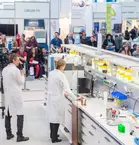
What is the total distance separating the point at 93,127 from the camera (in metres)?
4.95

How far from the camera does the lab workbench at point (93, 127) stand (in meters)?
4.18

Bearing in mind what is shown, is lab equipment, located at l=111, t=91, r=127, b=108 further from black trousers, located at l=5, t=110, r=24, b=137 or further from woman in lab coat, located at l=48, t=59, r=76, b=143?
black trousers, located at l=5, t=110, r=24, b=137

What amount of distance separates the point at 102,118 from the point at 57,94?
4.11 ft

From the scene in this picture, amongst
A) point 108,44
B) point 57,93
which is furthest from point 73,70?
point 108,44

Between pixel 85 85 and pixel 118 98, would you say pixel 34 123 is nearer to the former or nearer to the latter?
pixel 85 85

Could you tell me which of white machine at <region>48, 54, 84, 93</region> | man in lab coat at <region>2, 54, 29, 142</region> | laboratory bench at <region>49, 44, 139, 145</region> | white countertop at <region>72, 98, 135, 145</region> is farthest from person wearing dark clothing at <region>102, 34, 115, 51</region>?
man in lab coat at <region>2, 54, 29, 142</region>

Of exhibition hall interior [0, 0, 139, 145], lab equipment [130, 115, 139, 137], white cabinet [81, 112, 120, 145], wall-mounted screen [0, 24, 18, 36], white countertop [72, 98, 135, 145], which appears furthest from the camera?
wall-mounted screen [0, 24, 18, 36]

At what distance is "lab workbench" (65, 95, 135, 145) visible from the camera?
13.7ft

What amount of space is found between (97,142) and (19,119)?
1793mm

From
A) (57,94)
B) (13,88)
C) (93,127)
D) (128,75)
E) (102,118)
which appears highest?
(128,75)

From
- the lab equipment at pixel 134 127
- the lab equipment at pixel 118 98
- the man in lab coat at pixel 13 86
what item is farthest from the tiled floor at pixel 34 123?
the lab equipment at pixel 134 127

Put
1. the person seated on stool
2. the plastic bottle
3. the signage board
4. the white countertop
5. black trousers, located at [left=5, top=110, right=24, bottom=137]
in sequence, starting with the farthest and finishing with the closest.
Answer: the signage board
the person seated on stool
black trousers, located at [left=5, top=110, right=24, bottom=137]
the plastic bottle
the white countertop

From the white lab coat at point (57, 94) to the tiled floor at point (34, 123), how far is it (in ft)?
1.88

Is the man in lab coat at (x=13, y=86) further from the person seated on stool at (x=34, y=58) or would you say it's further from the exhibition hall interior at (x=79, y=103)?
the person seated on stool at (x=34, y=58)
